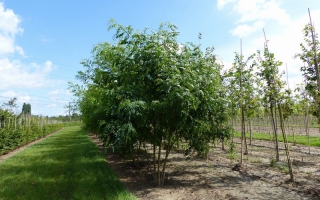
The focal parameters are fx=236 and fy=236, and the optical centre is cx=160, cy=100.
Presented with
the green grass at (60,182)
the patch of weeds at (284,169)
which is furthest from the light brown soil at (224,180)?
the green grass at (60,182)

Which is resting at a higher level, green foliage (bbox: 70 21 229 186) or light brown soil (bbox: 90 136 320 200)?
green foliage (bbox: 70 21 229 186)

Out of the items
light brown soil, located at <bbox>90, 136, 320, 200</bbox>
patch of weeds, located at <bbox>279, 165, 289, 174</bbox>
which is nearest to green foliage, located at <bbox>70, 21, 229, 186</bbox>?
light brown soil, located at <bbox>90, 136, 320, 200</bbox>

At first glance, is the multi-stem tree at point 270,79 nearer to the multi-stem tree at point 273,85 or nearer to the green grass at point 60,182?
the multi-stem tree at point 273,85

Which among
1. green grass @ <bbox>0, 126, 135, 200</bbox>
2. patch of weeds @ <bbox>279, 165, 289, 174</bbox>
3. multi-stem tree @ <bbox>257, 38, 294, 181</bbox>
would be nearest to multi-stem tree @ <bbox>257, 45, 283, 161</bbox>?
multi-stem tree @ <bbox>257, 38, 294, 181</bbox>

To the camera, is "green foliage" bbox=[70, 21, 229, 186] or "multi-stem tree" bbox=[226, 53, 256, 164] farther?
"multi-stem tree" bbox=[226, 53, 256, 164]

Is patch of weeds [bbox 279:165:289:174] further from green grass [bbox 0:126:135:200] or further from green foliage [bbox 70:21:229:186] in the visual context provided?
green grass [bbox 0:126:135:200]

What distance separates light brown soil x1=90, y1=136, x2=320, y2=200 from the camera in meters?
6.31

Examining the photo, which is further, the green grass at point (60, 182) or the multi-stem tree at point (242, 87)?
the multi-stem tree at point (242, 87)

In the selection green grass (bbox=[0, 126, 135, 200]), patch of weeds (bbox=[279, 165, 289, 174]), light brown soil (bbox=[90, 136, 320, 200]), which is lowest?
light brown soil (bbox=[90, 136, 320, 200])

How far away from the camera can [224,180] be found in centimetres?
773

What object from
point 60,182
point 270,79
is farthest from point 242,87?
point 60,182

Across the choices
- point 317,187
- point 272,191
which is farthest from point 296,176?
point 272,191

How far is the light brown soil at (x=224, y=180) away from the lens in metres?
6.31

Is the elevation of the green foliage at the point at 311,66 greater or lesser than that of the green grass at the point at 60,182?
greater
